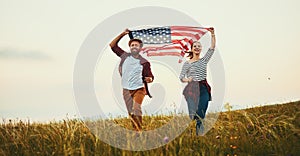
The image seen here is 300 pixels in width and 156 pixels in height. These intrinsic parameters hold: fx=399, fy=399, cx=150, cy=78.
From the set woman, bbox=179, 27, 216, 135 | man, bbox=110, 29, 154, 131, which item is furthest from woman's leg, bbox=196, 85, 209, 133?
man, bbox=110, 29, 154, 131

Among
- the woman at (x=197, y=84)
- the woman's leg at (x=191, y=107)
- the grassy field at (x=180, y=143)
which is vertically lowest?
the grassy field at (x=180, y=143)

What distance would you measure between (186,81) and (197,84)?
25 cm

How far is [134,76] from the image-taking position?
343 inches

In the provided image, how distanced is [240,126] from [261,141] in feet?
4.20

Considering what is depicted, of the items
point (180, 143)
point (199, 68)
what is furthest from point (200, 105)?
point (180, 143)

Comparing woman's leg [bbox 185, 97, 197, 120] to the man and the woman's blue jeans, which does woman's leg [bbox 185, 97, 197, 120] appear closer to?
the woman's blue jeans

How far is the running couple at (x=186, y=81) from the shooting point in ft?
28.2

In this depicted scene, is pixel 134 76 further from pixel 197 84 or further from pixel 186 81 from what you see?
pixel 197 84

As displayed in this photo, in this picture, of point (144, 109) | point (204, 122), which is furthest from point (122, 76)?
point (204, 122)

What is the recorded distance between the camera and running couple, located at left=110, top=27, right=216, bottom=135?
8594 millimetres

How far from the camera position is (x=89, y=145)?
287 inches

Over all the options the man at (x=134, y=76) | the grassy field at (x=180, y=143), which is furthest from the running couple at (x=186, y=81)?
the grassy field at (x=180, y=143)

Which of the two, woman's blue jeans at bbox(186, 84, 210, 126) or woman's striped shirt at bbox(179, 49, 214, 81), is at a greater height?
woman's striped shirt at bbox(179, 49, 214, 81)

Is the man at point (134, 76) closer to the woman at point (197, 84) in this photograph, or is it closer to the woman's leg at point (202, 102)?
the woman at point (197, 84)
